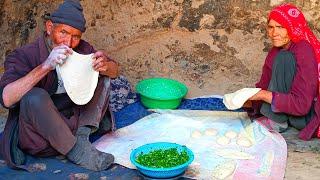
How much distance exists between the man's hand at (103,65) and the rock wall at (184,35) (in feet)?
4.78

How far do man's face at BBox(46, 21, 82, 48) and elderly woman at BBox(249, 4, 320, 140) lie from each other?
1.45 meters

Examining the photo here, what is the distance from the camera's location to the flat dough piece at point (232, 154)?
3.68m

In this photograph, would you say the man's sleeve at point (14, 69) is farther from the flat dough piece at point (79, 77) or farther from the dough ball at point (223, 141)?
the dough ball at point (223, 141)

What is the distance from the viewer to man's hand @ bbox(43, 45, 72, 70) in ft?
10.7

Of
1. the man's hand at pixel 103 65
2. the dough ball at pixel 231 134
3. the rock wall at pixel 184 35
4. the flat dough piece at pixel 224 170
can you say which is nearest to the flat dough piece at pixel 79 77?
the man's hand at pixel 103 65

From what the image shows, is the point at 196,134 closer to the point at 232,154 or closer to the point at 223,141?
the point at 223,141

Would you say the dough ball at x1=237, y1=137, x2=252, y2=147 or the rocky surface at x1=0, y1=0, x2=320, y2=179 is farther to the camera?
the rocky surface at x1=0, y1=0, x2=320, y2=179

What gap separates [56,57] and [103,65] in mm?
478

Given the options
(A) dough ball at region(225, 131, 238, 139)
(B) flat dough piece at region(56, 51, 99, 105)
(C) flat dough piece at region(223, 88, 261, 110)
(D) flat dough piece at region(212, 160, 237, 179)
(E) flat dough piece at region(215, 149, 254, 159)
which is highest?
(B) flat dough piece at region(56, 51, 99, 105)

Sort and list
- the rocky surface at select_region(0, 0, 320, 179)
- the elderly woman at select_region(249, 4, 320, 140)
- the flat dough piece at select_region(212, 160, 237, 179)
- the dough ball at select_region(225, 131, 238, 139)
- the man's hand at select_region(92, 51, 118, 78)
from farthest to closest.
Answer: the rocky surface at select_region(0, 0, 320, 179) < the dough ball at select_region(225, 131, 238, 139) < the elderly woman at select_region(249, 4, 320, 140) < the man's hand at select_region(92, 51, 118, 78) < the flat dough piece at select_region(212, 160, 237, 179)

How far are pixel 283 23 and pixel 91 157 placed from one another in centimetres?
175

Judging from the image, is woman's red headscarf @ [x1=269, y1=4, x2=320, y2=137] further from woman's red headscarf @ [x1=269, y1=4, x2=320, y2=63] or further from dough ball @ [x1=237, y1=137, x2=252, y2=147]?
dough ball @ [x1=237, y1=137, x2=252, y2=147]

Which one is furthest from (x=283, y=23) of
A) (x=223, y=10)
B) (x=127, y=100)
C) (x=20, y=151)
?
(x=20, y=151)

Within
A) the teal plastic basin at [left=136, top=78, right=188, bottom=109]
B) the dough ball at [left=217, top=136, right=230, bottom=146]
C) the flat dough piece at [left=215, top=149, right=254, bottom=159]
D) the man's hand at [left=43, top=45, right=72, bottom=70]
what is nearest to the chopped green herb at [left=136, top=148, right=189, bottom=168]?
the flat dough piece at [left=215, top=149, right=254, bottom=159]
